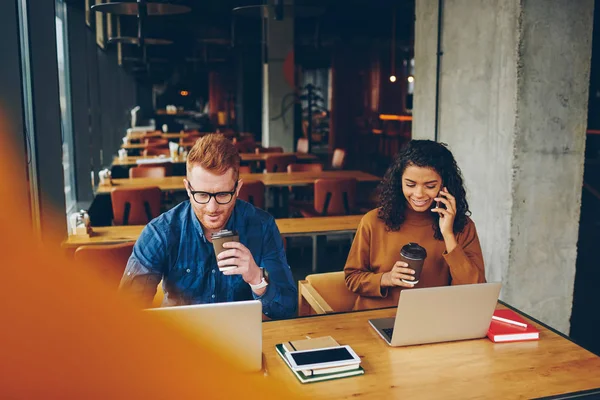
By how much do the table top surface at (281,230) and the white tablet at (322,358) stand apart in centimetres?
232

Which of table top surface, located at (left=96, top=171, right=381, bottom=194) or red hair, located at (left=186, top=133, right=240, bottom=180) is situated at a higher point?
red hair, located at (left=186, top=133, right=240, bottom=180)

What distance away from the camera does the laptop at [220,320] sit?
5.46ft

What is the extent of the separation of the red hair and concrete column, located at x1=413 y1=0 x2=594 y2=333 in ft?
6.70

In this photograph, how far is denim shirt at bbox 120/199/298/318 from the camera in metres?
2.28

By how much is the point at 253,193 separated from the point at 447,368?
12.5ft

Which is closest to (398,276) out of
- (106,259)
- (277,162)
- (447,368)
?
(447,368)

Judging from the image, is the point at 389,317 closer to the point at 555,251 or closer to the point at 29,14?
the point at 555,251

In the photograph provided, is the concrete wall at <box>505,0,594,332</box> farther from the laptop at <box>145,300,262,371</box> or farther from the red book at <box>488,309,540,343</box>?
the laptop at <box>145,300,262,371</box>

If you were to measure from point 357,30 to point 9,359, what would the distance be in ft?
49.2

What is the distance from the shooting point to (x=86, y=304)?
91.7 inches

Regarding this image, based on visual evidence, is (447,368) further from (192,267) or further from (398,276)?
(192,267)

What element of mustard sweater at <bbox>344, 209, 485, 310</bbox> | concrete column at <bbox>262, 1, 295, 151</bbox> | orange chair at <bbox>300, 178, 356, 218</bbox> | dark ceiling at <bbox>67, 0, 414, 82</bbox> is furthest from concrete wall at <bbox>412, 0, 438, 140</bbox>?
concrete column at <bbox>262, 1, 295, 151</bbox>

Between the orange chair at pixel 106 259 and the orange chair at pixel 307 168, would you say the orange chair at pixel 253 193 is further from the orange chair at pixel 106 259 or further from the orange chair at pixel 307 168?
the orange chair at pixel 106 259

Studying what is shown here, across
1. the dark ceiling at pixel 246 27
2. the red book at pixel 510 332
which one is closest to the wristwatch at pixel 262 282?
the red book at pixel 510 332
